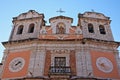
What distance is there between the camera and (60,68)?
1808cm

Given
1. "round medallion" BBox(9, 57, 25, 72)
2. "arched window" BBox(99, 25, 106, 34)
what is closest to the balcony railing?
"round medallion" BBox(9, 57, 25, 72)

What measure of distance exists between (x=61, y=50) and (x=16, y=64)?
4541mm

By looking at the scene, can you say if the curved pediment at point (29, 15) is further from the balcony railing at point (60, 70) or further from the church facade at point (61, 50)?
the balcony railing at point (60, 70)

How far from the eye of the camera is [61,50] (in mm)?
19656

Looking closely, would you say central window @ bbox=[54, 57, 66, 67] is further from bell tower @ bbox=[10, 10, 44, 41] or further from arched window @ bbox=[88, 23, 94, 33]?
arched window @ bbox=[88, 23, 94, 33]

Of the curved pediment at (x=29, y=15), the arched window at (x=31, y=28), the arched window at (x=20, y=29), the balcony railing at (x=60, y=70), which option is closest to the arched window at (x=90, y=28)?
the curved pediment at (x=29, y=15)

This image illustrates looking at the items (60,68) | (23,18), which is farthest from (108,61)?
(23,18)

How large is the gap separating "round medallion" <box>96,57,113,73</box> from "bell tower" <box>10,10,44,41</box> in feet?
23.2

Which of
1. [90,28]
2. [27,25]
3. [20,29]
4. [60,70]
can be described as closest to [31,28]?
[27,25]

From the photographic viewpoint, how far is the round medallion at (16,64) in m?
18.8

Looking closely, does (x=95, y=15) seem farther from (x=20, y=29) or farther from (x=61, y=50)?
(x=20, y=29)

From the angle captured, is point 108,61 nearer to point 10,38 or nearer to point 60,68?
point 60,68

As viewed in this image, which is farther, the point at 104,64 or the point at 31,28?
the point at 31,28

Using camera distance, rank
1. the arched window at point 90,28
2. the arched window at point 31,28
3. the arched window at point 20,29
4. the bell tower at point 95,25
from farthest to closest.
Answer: the arched window at point 20,29
the arched window at point 31,28
the arched window at point 90,28
the bell tower at point 95,25
